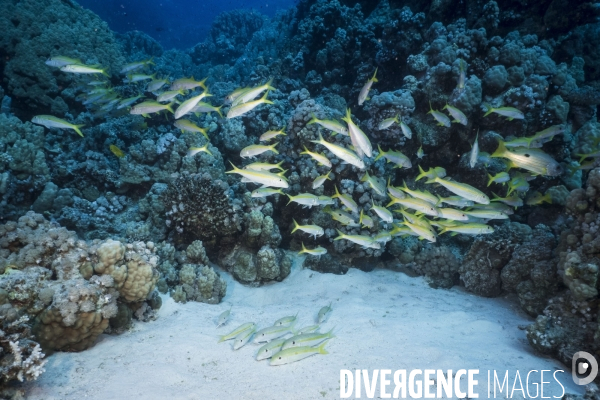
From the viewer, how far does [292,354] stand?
3.47 metres

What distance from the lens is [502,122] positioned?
7891mm

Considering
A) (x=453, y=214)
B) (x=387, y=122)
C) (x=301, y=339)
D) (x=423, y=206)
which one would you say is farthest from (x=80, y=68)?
(x=453, y=214)

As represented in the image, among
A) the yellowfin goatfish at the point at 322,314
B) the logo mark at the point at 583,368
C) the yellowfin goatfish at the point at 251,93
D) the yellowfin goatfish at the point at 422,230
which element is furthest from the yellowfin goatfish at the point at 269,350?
the yellowfin goatfish at the point at 251,93

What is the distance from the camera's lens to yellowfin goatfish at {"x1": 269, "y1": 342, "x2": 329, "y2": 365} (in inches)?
136

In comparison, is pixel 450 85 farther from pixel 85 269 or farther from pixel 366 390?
pixel 85 269

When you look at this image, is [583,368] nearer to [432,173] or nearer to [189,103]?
[432,173]

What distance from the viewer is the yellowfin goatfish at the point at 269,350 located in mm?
3566

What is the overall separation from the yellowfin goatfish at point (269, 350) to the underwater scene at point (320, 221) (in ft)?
0.07

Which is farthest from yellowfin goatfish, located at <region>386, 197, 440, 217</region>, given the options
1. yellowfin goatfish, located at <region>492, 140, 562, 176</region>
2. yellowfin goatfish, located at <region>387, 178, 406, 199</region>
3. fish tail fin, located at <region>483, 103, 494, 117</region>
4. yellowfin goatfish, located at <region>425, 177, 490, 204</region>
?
fish tail fin, located at <region>483, 103, 494, 117</region>

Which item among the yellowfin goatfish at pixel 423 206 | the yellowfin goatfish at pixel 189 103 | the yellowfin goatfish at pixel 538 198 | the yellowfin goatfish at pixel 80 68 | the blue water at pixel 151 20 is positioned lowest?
the yellowfin goatfish at pixel 423 206

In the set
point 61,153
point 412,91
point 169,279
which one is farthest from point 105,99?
point 412,91

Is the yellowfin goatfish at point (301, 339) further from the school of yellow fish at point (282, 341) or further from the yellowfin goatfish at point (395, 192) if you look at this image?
the yellowfin goatfish at point (395, 192)

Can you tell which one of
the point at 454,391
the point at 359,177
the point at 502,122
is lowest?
the point at 454,391

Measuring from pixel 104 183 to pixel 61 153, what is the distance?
→ 5.52 ft
